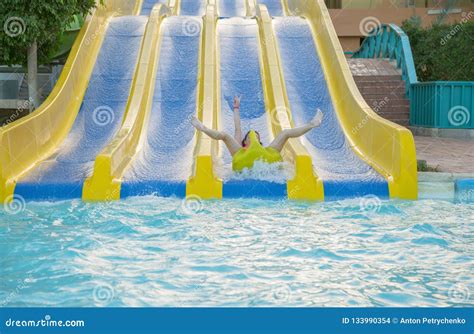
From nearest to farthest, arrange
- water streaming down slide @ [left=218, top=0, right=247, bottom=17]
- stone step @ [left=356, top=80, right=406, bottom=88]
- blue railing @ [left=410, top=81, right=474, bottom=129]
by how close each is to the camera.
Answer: blue railing @ [left=410, top=81, right=474, bottom=129], stone step @ [left=356, top=80, right=406, bottom=88], water streaming down slide @ [left=218, top=0, right=247, bottom=17]

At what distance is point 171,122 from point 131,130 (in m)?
0.91

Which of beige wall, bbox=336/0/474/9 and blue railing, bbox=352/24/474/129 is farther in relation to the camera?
beige wall, bbox=336/0/474/9

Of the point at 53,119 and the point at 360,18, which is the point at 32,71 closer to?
the point at 53,119

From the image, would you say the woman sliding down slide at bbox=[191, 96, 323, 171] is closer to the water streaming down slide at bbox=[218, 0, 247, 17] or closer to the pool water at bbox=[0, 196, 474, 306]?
the pool water at bbox=[0, 196, 474, 306]

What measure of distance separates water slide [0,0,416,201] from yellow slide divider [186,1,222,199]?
0.02m

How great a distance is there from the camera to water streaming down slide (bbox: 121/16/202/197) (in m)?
8.23

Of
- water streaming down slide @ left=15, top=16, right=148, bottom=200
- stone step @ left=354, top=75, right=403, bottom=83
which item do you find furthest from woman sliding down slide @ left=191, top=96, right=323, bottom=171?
stone step @ left=354, top=75, right=403, bottom=83

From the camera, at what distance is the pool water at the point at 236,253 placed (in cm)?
472

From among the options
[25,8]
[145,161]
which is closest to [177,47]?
[25,8]

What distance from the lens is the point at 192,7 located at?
1627 centimetres

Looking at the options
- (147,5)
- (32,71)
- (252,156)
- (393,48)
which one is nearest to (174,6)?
(147,5)

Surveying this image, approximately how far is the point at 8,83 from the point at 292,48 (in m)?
5.39
